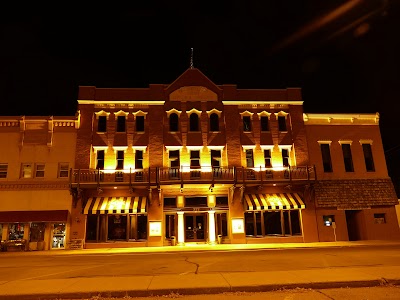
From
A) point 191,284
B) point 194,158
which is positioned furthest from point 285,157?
point 191,284

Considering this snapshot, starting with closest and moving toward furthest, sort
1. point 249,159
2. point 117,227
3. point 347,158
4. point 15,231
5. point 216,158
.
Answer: point 15,231 → point 117,227 → point 216,158 → point 249,159 → point 347,158

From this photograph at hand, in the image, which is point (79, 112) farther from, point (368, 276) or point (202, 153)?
point (368, 276)

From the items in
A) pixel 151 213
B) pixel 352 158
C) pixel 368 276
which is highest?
pixel 352 158

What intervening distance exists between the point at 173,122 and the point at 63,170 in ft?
29.8

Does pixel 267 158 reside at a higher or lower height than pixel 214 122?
lower

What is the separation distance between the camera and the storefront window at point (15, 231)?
23.1 metres

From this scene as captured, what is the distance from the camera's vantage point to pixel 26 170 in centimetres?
2475

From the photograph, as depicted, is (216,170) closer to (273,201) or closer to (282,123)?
(273,201)

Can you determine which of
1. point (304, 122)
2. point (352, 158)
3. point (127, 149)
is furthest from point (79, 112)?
point (352, 158)

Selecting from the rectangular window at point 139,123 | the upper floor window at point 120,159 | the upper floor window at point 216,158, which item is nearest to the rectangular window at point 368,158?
the upper floor window at point 216,158

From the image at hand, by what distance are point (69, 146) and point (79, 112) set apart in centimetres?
273

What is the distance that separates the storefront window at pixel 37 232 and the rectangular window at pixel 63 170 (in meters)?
3.70

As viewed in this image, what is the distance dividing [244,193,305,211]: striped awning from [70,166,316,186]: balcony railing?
1296 mm

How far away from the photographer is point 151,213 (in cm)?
2417
